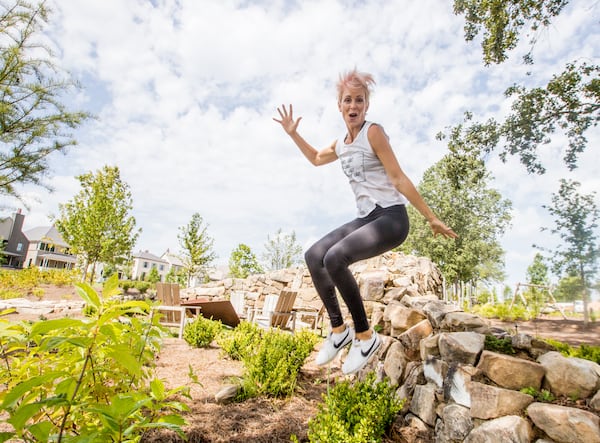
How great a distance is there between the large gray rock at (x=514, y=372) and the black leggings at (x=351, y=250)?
1231mm

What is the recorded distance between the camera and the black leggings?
1.97 m

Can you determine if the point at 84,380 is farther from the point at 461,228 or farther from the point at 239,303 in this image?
the point at 461,228

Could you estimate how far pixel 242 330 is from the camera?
5.96 metres

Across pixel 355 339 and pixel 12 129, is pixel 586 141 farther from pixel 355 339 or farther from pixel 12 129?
pixel 12 129

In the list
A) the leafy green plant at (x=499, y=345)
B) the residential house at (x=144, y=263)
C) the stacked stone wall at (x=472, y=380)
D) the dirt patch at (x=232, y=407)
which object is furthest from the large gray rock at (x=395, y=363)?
the residential house at (x=144, y=263)

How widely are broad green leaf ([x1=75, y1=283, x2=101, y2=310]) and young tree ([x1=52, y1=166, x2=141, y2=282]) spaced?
17.2 metres

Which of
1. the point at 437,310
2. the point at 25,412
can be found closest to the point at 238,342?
the point at 437,310

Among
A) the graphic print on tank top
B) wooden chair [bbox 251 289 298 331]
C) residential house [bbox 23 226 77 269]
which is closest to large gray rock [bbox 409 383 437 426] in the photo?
the graphic print on tank top

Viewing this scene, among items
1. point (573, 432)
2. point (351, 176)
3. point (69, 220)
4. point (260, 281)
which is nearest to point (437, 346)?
point (573, 432)

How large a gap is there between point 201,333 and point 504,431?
210 inches

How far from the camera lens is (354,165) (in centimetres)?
229

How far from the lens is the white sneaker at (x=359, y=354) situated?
7.12 ft

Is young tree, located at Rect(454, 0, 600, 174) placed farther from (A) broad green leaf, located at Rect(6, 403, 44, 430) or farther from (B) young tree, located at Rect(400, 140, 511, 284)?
(B) young tree, located at Rect(400, 140, 511, 284)

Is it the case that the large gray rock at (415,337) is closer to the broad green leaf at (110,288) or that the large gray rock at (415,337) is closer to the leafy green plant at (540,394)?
the leafy green plant at (540,394)
